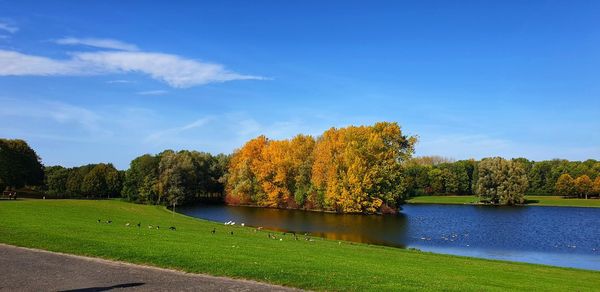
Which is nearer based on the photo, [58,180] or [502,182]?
[502,182]

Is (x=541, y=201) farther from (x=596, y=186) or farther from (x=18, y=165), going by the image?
(x=18, y=165)

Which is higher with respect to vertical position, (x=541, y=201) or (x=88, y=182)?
(x=88, y=182)

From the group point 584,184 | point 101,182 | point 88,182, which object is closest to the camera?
point 88,182

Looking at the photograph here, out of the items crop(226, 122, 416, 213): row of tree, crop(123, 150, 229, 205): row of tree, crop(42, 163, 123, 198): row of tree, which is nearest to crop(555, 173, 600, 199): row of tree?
crop(226, 122, 416, 213): row of tree

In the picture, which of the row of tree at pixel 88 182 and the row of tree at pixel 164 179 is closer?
the row of tree at pixel 164 179

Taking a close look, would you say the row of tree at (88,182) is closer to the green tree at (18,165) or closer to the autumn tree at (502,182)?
the green tree at (18,165)

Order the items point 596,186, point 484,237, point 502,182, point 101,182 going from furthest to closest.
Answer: point 596,186 → point 101,182 → point 502,182 → point 484,237

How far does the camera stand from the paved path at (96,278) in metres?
13.4

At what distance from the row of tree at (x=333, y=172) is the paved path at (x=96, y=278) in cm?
6338

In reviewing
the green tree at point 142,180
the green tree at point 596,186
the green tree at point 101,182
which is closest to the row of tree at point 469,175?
the green tree at point 596,186

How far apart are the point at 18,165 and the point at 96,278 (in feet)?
310

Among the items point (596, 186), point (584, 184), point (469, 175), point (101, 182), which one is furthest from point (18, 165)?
point (596, 186)

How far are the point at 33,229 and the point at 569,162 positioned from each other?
150336 millimetres

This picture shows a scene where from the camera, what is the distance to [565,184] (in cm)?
12794
